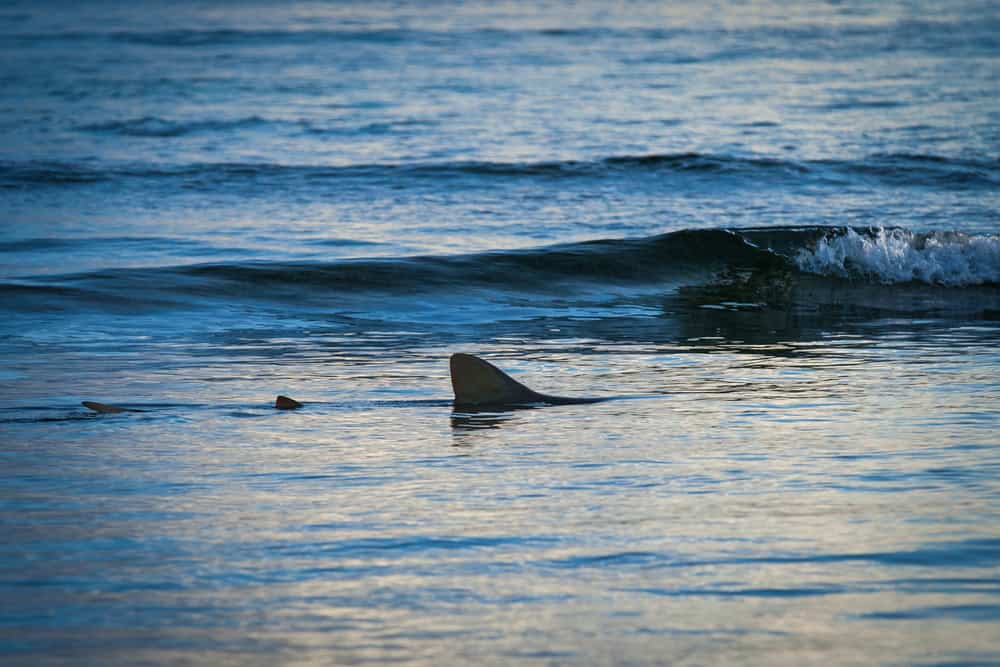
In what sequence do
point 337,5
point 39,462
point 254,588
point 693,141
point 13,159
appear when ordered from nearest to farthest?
point 254,588, point 39,462, point 13,159, point 693,141, point 337,5

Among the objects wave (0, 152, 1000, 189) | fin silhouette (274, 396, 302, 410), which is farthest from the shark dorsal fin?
wave (0, 152, 1000, 189)

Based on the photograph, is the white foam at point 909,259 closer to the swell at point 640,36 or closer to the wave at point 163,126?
the wave at point 163,126

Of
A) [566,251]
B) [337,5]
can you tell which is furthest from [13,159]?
[337,5]

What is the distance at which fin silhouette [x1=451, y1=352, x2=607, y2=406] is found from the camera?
569 centimetres

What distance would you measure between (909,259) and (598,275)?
8.85 ft

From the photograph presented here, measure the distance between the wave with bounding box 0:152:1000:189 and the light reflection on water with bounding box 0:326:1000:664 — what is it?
1130 centimetres

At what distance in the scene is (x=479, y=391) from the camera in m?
5.79

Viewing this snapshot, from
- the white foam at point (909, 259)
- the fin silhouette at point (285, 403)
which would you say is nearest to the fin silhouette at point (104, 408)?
the fin silhouette at point (285, 403)

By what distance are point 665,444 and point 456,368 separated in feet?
3.41

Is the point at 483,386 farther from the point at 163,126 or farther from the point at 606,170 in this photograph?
the point at 163,126

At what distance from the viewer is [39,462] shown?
489 cm

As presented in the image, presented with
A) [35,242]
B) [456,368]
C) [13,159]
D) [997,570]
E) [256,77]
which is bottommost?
[997,570]

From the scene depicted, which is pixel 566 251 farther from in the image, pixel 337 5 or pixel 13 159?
pixel 337 5

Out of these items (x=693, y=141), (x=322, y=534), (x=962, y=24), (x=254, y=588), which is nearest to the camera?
(x=254, y=588)
